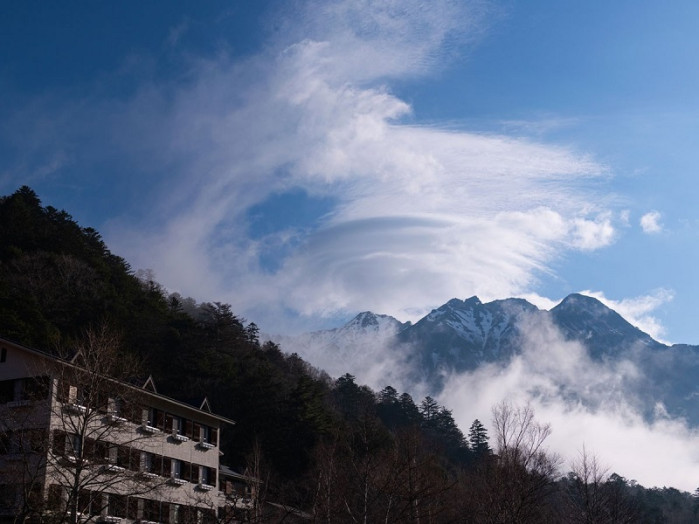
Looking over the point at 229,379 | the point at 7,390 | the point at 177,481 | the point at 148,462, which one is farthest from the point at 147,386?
the point at 229,379

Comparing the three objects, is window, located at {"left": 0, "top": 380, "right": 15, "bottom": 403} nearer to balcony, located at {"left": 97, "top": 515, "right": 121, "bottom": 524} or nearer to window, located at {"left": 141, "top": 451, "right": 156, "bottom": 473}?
window, located at {"left": 141, "top": 451, "right": 156, "bottom": 473}

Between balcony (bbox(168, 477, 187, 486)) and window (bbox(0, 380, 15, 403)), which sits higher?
window (bbox(0, 380, 15, 403))

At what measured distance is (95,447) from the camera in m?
29.8

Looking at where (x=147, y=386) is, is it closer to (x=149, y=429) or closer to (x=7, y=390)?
(x=149, y=429)

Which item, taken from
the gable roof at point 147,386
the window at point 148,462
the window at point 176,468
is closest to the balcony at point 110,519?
the window at point 148,462

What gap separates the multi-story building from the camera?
27.2 metres

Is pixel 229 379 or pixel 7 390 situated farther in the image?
pixel 229 379

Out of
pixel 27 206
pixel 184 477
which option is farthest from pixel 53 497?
pixel 27 206

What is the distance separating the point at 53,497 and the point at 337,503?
19801 mm

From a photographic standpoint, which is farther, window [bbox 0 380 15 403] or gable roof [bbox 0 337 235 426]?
window [bbox 0 380 15 403]

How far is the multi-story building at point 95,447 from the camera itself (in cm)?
2719

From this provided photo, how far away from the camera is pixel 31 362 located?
128 feet

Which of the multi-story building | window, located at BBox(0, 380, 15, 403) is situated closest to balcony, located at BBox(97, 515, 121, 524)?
the multi-story building

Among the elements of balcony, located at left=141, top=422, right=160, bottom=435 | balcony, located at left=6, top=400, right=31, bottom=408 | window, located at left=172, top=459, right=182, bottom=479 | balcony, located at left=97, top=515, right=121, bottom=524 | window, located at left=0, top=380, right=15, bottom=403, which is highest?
window, located at left=0, top=380, right=15, bottom=403
